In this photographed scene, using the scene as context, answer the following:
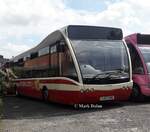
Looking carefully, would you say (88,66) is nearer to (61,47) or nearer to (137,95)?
(61,47)

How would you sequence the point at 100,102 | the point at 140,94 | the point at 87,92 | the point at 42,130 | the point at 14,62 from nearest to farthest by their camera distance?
the point at 42,130, the point at 87,92, the point at 100,102, the point at 140,94, the point at 14,62

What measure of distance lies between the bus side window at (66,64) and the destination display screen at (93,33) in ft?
1.84

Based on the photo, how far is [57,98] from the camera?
16.3m

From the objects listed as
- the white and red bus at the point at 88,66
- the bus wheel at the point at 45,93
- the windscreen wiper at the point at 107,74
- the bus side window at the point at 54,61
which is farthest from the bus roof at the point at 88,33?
the bus wheel at the point at 45,93

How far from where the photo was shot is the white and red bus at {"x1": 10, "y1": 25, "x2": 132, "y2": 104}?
14.7 m

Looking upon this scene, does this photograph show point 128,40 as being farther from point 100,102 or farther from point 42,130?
point 42,130

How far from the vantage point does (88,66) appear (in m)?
14.9

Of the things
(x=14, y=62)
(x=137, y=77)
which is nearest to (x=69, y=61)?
(x=137, y=77)

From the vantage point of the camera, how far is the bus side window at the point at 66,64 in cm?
1487

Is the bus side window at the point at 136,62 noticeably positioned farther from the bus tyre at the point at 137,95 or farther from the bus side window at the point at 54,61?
the bus side window at the point at 54,61

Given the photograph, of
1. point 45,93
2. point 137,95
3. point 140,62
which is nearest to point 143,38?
point 140,62

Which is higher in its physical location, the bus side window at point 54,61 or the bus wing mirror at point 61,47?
the bus wing mirror at point 61,47

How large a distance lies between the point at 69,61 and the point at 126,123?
4293mm

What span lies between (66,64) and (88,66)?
2.88 feet
